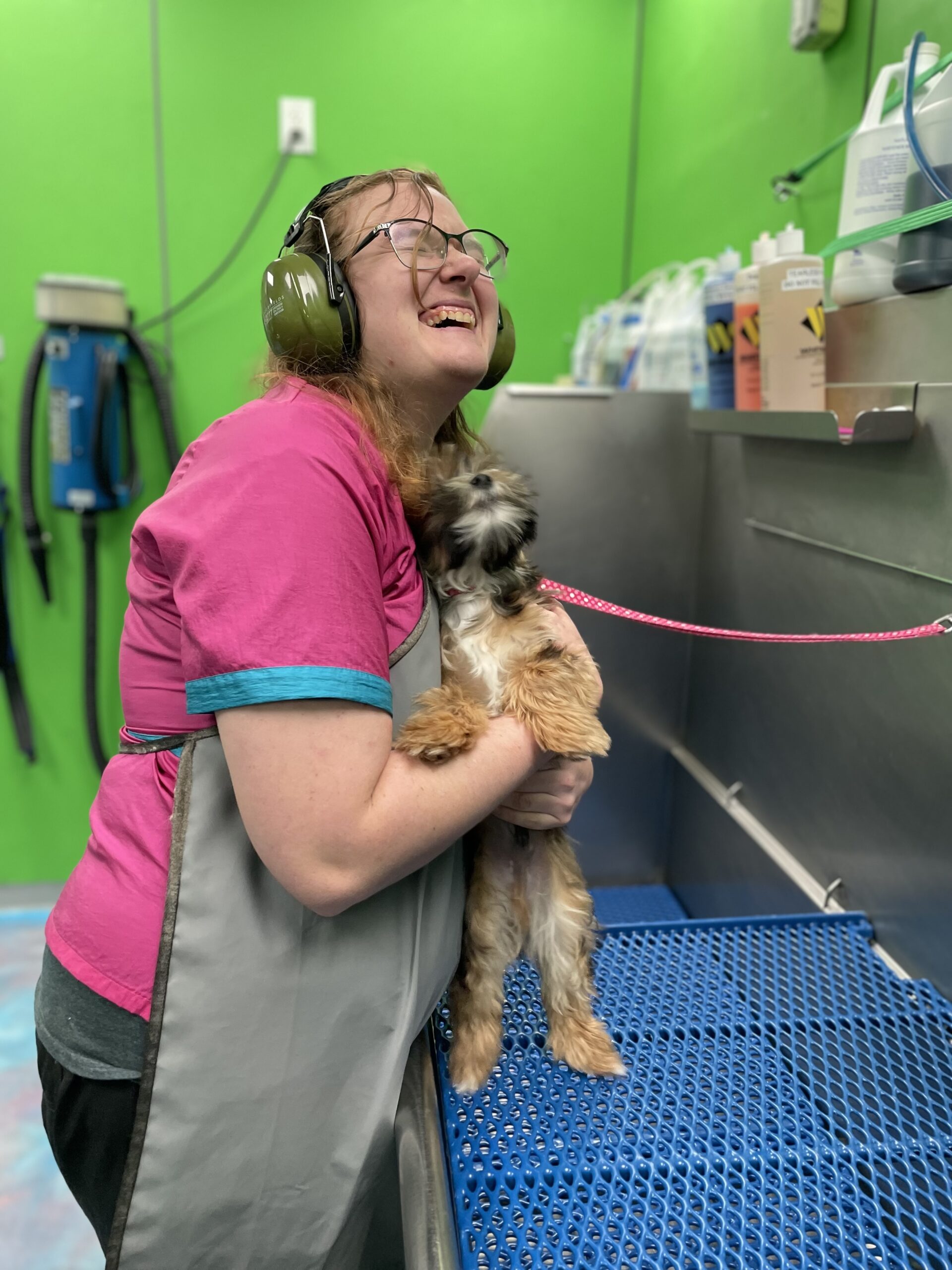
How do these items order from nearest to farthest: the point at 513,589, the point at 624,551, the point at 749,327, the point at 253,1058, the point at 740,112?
the point at 253,1058
the point at 513,589
the point at 749,327
the point at 740,112
the point at 624,551

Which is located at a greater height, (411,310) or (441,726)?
(411,310)

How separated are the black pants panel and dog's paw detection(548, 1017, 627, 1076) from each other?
44 cm

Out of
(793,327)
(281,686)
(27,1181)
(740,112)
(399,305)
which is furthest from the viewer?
(740,112)

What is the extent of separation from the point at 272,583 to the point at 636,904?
70.2 inches

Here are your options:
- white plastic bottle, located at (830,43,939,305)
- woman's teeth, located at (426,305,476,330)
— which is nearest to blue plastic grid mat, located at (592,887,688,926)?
white plastic bottle, located at (830,43,939,305)

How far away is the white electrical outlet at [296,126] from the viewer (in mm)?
2393

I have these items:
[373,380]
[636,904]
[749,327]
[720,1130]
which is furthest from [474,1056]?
[636,904]

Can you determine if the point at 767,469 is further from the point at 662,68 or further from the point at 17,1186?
the point at 17,1186

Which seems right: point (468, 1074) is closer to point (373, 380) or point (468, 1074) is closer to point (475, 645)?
point (475, 645)

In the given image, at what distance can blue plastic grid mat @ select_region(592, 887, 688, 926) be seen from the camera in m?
2.08

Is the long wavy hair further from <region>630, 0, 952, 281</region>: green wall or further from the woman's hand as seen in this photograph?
<region>630, 0, 952, 281</region>: green wall

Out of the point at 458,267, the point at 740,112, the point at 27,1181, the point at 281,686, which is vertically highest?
the point at 740,112

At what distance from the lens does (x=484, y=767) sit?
772mm

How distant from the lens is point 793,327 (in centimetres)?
133
